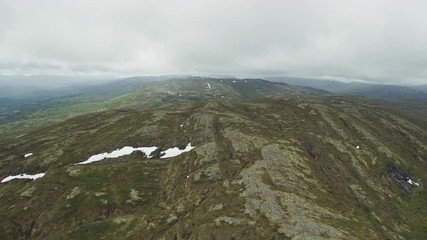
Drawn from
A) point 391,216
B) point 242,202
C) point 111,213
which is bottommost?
point 391,216

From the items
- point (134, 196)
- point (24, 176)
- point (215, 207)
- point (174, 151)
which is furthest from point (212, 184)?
point (24, 176)

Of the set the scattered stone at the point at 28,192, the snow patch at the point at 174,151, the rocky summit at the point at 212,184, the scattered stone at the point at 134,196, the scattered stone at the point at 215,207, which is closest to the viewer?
the rocky summit at the point at 212,184

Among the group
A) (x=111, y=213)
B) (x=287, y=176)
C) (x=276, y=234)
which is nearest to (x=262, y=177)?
(x=287, y=176)

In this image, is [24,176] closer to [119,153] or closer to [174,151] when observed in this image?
[119,153]

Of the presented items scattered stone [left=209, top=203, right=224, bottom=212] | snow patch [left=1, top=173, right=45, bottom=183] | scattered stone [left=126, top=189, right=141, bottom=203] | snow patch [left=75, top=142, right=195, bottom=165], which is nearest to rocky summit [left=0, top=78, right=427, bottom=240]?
scattered stone [left=209, top=203, right=224, bottom=212]

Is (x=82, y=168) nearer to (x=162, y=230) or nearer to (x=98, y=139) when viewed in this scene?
(x=98, y=139)

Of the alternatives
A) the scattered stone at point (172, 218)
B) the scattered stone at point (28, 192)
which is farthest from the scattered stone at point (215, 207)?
the scattered stone at point (28, 192)

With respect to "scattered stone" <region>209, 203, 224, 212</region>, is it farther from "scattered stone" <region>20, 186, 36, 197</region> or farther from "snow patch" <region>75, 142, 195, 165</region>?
"scattered stone" <region>20, 186, 36, 197</region>

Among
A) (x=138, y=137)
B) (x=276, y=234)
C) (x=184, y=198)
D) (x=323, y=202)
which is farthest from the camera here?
(x=138, y=137)

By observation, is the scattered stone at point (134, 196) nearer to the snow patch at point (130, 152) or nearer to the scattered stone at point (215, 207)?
the scattered stone at point (215, 207)
